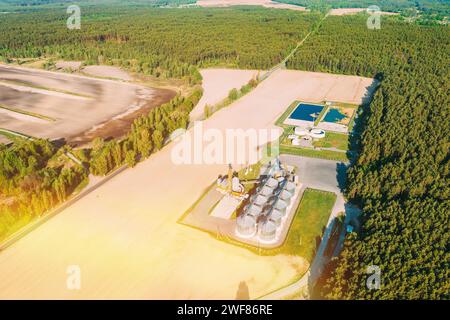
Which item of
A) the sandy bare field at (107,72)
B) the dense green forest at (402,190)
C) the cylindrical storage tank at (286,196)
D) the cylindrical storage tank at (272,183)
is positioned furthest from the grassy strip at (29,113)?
the dense green forest at (402,190)

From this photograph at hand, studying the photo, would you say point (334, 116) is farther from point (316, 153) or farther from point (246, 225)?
point (246, 225)

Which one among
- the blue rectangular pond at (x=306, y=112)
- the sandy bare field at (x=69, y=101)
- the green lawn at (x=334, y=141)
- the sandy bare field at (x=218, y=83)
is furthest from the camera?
the sandy bare field at (x=218, y=83)

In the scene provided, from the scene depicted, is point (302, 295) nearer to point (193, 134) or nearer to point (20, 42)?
point (193, 134)

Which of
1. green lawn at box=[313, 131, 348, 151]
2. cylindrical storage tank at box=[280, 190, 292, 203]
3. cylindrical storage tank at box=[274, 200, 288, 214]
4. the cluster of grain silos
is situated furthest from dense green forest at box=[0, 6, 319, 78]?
cylindrical storage tank at box=[274, 200, 288, 214]

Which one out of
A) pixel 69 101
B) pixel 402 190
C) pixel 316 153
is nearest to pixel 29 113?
pixel 69 101

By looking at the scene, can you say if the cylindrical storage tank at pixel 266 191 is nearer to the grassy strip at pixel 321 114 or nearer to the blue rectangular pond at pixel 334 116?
the grassy strip at pixel 321 114

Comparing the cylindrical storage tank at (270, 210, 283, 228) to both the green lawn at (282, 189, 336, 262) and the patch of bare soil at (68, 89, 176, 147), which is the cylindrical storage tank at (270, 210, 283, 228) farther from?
the patch of bare soil at (68, 89, 176, 147)
